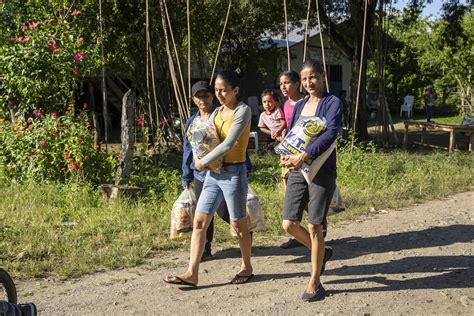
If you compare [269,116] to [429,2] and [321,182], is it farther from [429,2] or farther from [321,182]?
[429,2]

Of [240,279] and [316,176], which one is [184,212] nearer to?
[240,279]

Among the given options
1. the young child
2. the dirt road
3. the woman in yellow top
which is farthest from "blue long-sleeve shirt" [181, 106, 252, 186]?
the young child

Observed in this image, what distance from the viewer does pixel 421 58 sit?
25969 millimetres

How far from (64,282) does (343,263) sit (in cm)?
232

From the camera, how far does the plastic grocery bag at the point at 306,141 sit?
4051 mm

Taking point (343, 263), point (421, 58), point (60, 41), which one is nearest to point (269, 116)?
point (343, 263)

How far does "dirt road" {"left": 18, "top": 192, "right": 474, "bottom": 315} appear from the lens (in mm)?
4094

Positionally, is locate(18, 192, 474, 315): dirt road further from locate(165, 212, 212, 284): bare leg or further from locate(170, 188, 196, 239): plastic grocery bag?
locate(170, 188, 196, 239): plastic grocery bag

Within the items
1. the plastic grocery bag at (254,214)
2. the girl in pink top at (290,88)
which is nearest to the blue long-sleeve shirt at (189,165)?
the plastic grocery bag at (254,214)

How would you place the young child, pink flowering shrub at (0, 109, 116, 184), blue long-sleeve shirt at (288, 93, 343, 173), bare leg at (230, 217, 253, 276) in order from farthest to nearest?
pink flowering shrub at (0, 109, 116, 184)
the young child
bare leg at (230, 217, 253, 276)
blue long-sleeve shirt at (288, 93, 343, 173)

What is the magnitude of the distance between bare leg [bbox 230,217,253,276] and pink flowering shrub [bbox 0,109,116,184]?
3.48m

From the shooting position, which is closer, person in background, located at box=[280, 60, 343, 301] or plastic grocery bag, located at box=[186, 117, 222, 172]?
person in background, located at box=[280, 60, 343, 301]

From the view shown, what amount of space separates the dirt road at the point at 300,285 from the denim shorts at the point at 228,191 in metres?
0.61

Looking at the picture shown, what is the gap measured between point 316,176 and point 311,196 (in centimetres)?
15
